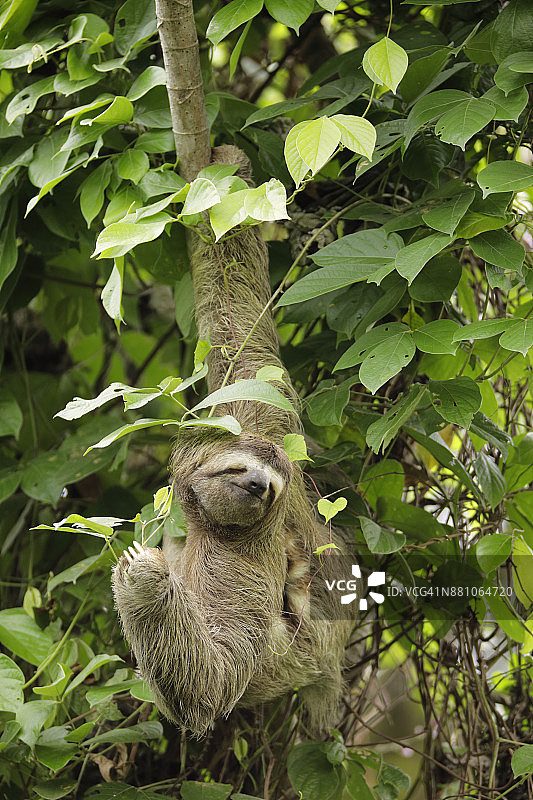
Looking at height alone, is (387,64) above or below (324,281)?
above

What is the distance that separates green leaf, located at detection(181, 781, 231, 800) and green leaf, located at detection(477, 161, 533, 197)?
4.95ft

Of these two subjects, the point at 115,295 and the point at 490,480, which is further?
the point at 490,480

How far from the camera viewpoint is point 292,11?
159cm

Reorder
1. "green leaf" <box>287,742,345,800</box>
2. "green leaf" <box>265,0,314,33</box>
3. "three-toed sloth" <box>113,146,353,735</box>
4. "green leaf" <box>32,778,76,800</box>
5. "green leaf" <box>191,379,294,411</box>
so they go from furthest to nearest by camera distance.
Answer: "green leaf" <box>287,742,345,800</box> → "green leaf" <box>32,778,76,800</box> → "green leaf" <box>265,0,314,33</box> → "three-toed sloth" <box>113,146,353,735</box> → "green leaf" <box>191,379,294,411</box>

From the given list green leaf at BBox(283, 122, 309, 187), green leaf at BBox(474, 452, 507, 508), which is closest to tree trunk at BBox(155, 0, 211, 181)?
green leaf at BBox(283, 122, 309, 187)

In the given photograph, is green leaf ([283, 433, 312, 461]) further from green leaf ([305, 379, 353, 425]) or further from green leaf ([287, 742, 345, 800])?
green leaf ([287, 742, 345, 800])

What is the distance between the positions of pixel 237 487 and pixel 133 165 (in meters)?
0.83

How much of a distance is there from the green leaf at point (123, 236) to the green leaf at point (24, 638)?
1010mm

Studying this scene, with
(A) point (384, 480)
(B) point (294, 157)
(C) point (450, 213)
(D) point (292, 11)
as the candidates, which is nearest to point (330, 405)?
(A) point (384, 480)

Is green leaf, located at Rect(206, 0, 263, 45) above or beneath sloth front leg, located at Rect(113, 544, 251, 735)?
above

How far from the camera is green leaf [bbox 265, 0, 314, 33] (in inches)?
62.5

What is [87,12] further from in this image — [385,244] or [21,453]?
[21,453]

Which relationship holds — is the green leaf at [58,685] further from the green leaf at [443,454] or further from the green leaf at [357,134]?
the green leaf at [357,134]

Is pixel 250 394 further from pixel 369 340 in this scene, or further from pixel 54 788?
pixel 54 788
